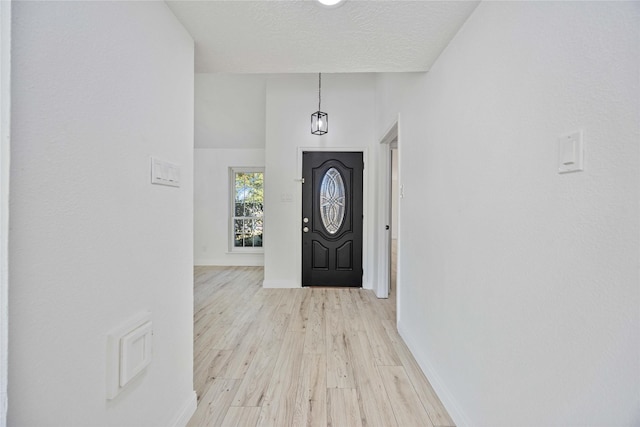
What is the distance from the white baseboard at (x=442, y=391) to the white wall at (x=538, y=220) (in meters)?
0.01

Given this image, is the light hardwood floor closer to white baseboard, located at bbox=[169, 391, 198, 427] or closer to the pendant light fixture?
white baseboard, located at bbox=[169, 391, 198, 427]

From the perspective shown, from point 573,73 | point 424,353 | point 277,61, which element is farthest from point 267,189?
point 573,73

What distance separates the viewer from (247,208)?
18.8 ft

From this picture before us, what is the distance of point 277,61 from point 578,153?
5.11 feet

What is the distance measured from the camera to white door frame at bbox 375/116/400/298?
357 cm

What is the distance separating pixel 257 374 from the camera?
1.94 metres

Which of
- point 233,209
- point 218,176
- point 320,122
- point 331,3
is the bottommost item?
point 233,209

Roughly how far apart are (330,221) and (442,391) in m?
2.60

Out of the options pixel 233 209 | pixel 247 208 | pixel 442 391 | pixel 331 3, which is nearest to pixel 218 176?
pixel 233 209

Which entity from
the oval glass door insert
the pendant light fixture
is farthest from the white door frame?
the pendant light fixture

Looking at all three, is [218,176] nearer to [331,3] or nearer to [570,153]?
[331,3]

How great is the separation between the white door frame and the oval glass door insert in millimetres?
589

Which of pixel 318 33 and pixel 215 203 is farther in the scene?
pixel 215 203

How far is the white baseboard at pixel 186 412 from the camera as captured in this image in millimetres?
1407
